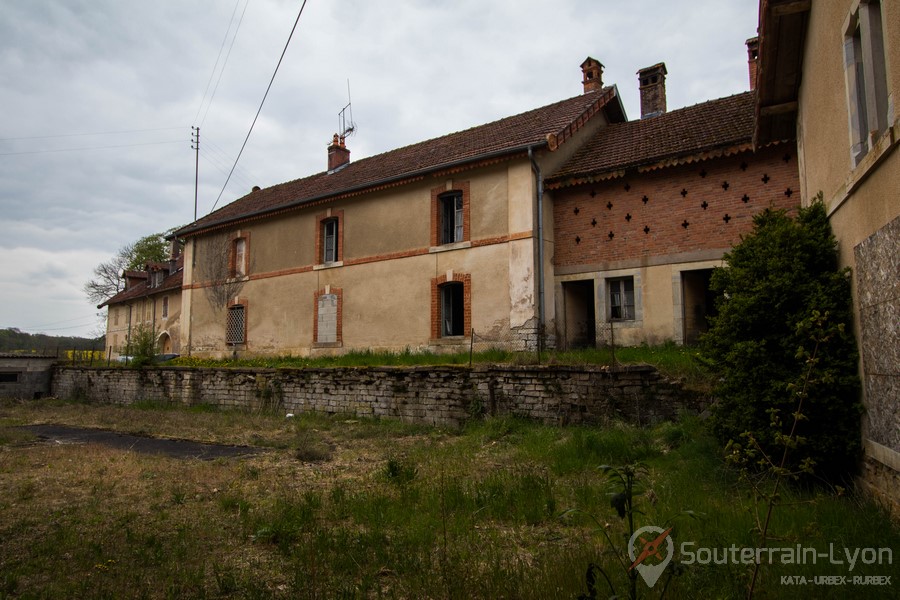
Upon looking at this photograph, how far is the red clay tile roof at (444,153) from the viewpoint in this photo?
15555mm

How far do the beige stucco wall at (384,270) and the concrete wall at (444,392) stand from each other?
3147 millimetres

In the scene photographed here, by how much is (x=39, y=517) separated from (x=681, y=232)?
1303cm

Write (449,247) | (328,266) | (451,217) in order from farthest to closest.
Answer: (328,266), (451,217), (449,247)

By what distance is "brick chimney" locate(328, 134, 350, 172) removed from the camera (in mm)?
24391

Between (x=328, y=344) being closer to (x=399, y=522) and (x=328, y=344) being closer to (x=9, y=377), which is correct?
(x=399, y=522)

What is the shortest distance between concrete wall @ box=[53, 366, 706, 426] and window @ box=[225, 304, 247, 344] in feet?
10.9

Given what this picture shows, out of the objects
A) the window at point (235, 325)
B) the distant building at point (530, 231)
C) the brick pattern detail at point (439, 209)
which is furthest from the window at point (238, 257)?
the brick pattern detail at point (439, 209)

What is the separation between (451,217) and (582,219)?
158 inches

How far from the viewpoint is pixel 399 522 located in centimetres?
552

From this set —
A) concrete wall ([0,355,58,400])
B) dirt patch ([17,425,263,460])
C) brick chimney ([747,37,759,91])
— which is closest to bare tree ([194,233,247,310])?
concrete wall ([0,355,58,400])

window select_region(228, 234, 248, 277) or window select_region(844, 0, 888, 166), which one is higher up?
window select_region(228, 234, 248, 277)

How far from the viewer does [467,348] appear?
1550 cm

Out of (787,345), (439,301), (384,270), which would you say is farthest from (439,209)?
(787,345)

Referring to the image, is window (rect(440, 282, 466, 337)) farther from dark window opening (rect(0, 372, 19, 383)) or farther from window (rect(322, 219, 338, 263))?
dark window opening (rect(0, 372, 19, 383))
